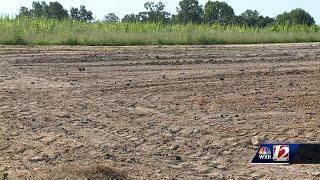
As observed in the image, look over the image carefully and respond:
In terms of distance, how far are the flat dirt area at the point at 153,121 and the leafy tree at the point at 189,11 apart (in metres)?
56.5

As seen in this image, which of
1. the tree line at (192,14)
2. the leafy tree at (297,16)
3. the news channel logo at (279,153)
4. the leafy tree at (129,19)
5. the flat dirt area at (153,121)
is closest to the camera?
the news channel logo at (279,153)

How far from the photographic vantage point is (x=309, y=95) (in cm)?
838

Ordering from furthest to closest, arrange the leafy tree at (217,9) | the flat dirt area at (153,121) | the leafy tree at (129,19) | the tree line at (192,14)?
the leafy tree at (217,9)
the tree line at (192,14)
the leafy tree at (129,19)
the flat dirt area at (153,121)

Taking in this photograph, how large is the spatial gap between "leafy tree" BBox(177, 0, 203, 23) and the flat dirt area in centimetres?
5654

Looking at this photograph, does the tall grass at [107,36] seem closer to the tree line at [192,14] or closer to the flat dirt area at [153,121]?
the flat dirt area at [153,121]

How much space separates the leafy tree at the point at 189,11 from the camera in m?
68.1

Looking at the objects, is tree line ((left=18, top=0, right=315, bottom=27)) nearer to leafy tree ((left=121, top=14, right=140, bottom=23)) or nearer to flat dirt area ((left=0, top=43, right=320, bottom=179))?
leafy tree ((left=121, top=14, right=140, bottom=23))

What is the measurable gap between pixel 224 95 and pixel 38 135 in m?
3.42

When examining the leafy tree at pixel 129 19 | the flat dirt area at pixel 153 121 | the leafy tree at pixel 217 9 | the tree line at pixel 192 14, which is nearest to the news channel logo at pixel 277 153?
the flat dirt area at pixel 153 121

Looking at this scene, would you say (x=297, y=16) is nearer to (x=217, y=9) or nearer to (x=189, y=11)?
(x=217, y=9)

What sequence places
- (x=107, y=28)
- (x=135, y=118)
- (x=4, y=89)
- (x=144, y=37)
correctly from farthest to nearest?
(x=107, y=28) → (x=144, y=37) → (x=4, y=89) → (x=135, y=118)

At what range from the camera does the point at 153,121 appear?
6.96 m

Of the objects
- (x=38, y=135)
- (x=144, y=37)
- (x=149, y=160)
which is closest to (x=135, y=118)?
(x=38, y=135)

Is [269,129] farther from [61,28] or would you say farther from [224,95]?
[61,28]
